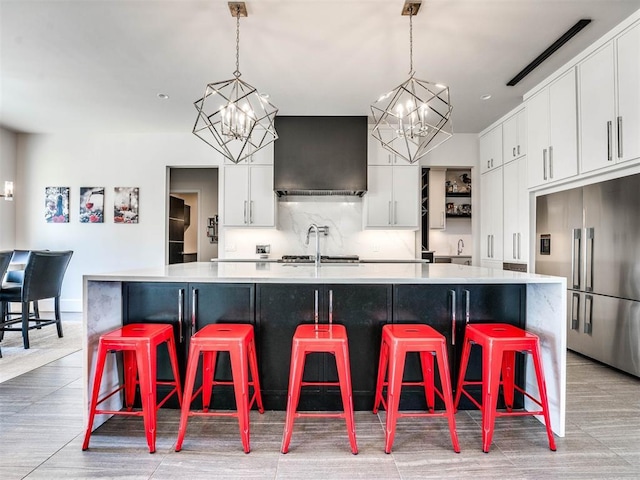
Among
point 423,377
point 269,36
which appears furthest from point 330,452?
point 269,36

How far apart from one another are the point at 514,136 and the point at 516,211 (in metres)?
0.92

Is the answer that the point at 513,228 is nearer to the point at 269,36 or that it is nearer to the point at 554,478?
the point at 554,478

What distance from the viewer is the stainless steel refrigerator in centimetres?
263

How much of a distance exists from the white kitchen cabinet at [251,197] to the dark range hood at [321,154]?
13.0 inches

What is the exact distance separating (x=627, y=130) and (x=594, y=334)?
66.1 inches

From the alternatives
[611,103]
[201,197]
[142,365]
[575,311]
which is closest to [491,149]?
[611,103]

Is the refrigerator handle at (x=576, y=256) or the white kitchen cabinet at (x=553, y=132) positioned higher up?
the white kitchen cabinet at (x=553, y=132)

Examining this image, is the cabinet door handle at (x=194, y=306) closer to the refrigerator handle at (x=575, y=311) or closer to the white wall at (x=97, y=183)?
the refrigerator handle at (x=575, y=311)

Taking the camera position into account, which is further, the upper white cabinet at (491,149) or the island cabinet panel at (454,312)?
the upper white cabinet at (491,149)

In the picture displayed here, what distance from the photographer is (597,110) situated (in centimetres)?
282

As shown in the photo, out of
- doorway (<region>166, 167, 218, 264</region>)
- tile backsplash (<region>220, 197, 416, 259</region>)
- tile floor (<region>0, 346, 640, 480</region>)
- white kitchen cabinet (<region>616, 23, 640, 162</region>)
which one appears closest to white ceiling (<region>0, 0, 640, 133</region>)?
white kitchen cabinet (<region>616, 23, 640, 162</region>)

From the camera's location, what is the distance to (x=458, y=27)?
2.56 meters

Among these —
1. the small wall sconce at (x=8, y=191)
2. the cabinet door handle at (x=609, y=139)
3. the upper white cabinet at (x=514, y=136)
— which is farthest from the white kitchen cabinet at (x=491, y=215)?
the small wall sconce at (x=8, y=191)

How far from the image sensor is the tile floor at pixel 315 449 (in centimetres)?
159
